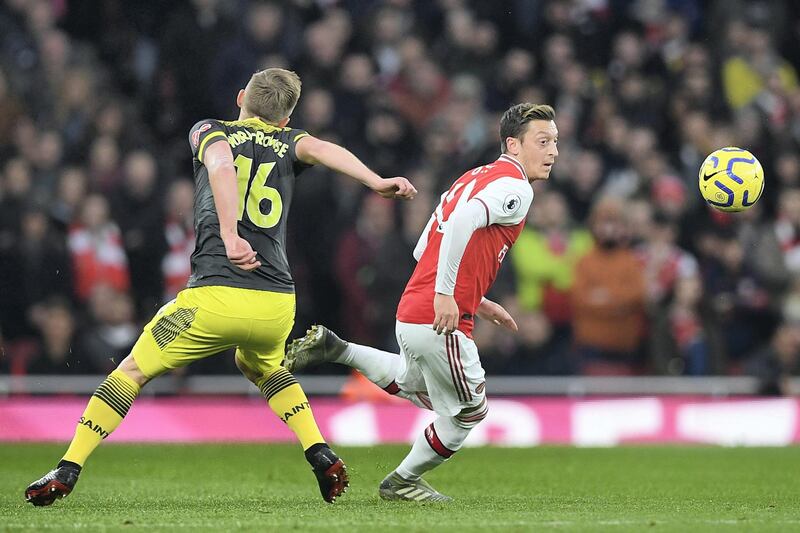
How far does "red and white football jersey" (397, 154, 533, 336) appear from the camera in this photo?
22.5ft

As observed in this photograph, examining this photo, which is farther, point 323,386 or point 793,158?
point 793,158

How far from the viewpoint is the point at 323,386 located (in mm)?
13188

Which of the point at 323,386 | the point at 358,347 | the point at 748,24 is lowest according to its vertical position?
the point at 323,386

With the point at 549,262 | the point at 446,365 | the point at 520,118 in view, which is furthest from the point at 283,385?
the point at 549,262

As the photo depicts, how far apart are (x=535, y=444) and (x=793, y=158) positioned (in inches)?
177

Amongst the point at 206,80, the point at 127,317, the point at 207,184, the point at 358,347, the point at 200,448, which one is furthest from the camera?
the point at 206,80

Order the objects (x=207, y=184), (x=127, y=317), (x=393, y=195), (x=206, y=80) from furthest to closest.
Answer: (x=206, y=80) → (x=127, y=317) → (x=207, y=184) → (x=393, y=195)

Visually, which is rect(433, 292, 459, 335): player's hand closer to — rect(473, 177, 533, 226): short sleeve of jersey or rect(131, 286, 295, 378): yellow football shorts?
rect(473, 177, 533, 226): short sleeve of jersey

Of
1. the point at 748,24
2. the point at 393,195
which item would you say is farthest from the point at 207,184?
the point at 748,24

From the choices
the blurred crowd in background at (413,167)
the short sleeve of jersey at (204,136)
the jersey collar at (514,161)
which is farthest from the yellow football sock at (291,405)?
the blurred crowd in background at (413,167)

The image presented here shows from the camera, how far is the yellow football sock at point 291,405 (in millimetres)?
6941

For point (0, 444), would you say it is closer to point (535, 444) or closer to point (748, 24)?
point (535, 444)

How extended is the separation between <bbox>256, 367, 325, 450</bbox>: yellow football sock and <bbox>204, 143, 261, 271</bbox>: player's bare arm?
74cm

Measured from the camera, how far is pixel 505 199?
269 inches
